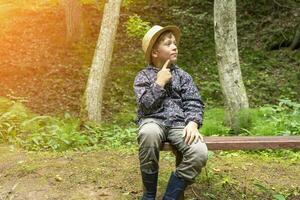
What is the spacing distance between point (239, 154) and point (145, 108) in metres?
2.78

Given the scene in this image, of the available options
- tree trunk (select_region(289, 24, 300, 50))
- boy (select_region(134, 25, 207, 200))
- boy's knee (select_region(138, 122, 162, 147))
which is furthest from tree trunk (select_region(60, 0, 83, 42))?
boy's knee (select_region(138, 122, 162, 147))

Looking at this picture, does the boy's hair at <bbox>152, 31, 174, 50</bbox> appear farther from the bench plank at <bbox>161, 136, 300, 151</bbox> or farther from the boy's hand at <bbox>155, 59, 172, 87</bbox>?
the bench plank at <bbox>161, 136, 300, 151</bbox>

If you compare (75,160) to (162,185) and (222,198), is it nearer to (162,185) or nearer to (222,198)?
(162,185)

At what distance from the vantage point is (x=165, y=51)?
14.5ft

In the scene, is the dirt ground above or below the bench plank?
below

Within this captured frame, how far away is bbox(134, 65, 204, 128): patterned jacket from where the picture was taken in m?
4.25

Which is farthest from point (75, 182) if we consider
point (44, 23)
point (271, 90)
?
point (44, 23)

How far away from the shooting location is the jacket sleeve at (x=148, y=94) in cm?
415

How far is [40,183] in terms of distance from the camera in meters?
5.02

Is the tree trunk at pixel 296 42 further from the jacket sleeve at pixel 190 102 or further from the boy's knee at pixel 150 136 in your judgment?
the boy's knee at pixel 150 136

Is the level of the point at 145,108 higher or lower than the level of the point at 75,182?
higher

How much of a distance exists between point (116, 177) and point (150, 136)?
3.91 ft

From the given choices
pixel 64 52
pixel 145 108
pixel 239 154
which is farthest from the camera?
pixel 64 52

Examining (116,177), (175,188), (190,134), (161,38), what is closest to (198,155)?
(190,134)
